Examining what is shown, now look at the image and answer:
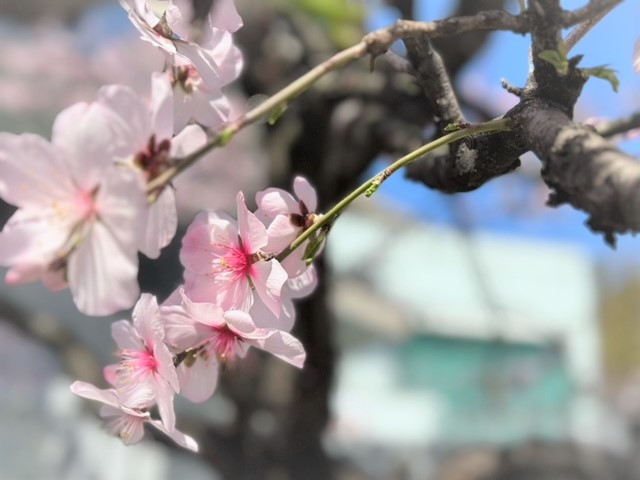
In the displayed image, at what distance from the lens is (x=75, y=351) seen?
40.1 inches

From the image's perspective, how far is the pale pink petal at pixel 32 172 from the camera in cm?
16

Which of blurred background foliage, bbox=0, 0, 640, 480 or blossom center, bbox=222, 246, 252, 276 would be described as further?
blurred background foliage, bbox=0, 0, 640, 480

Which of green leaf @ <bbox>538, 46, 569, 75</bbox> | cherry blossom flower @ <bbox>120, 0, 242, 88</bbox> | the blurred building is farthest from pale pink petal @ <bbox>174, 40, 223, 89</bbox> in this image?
the blurred building

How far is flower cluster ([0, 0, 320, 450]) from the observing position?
158 millimetres

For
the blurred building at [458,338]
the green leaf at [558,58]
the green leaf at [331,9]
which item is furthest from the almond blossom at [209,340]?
the blurred building at [458,338]

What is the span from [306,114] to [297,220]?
564mm

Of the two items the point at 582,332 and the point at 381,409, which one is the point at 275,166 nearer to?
the point at 381,409

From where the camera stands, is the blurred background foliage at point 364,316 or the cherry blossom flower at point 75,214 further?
the blurred background foliage at point 364,316

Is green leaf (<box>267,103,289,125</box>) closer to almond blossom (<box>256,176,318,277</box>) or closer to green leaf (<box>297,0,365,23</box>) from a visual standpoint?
almond blossom (<box>256,176,318,277</box>)

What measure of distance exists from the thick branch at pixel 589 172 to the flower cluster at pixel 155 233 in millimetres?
82

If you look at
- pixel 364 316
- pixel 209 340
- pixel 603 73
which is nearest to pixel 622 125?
pixel 603 73

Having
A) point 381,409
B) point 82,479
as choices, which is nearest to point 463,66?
point 82,479

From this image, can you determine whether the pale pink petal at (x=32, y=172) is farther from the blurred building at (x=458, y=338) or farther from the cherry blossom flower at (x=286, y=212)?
the blurred building at (x=458, y=338)

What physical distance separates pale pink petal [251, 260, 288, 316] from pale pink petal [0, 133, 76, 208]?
0.22 ft
